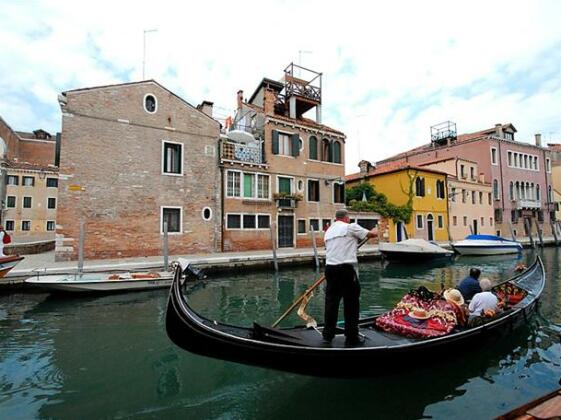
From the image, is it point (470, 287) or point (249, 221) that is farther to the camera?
point (249, 221)

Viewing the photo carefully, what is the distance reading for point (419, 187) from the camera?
19.8 meters

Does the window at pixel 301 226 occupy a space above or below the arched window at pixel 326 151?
below

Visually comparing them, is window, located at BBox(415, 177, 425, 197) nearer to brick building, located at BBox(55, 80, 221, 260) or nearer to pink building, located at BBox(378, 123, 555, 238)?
pink building, located at BBox(378, 123, 555, 238)

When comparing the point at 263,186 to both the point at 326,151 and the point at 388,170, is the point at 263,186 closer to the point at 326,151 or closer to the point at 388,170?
the point at 326,151

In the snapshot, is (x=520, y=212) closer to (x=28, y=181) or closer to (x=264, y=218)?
(x=264, y=218)

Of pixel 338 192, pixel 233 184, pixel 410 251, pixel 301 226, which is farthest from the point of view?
pixel 338 192

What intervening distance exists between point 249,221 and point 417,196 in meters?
10.8

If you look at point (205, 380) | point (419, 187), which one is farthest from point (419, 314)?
point (419, 187)

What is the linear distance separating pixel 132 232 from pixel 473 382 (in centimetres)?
1149

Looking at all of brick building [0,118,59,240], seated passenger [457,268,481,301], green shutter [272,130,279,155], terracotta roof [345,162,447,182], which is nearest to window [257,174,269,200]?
green shutter [272,130,279,155]

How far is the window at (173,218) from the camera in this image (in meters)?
13.0

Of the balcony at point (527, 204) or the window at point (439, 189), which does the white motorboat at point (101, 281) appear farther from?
the balcony at point (527, 204)

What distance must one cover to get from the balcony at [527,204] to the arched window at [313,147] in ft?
59.0

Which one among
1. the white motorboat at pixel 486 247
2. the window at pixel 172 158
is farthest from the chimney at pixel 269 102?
the white motorboat at pixel 486 247
